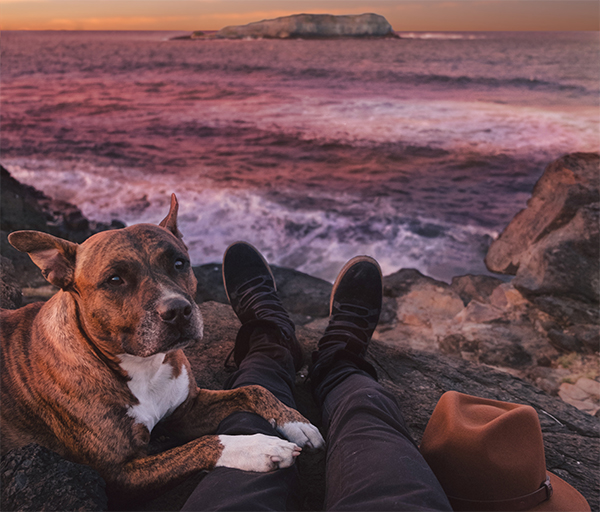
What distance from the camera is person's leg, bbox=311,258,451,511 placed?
163cm

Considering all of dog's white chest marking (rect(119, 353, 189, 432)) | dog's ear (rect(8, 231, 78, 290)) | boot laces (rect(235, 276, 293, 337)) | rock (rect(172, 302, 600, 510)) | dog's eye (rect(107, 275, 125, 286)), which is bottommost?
rock (rect(172, 302, 600, 510))

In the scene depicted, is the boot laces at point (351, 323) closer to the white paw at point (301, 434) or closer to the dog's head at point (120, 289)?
the white paw at point (301, 434)

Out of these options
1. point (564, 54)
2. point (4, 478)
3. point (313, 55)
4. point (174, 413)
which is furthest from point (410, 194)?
point (564, 54)

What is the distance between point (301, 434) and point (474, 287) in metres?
4.57

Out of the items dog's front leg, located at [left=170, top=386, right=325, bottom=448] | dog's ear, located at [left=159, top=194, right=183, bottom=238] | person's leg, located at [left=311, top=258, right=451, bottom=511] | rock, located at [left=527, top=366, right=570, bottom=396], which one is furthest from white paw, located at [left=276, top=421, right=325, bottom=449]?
rock, located at [left=527, top=366, right=570, bottom=396]

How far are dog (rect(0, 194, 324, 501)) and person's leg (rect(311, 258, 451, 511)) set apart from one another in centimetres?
28

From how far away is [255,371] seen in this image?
2785 mm

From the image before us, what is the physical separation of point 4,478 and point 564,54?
2588cm

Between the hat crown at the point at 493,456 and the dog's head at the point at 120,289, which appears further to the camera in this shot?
the dog's head at the point at 120,289

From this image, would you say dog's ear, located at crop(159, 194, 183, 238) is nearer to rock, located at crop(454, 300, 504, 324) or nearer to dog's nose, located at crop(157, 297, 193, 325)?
dog's nose, located at crop(157, 297, 193, 325)

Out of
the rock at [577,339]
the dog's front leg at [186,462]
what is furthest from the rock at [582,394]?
the dog's front leg at [186,462]

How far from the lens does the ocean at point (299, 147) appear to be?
832 cm

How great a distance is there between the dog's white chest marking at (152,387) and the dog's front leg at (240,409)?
0.14m

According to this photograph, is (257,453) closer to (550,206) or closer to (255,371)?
(255,371)
